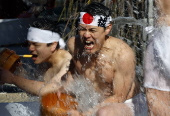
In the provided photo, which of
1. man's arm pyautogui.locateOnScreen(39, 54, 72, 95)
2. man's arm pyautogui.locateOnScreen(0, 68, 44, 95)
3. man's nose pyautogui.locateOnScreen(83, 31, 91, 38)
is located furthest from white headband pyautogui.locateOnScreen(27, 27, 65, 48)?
man's nose pyautogui.locateOnScreen(83, 31, 91, 38)

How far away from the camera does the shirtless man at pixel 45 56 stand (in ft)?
14.0

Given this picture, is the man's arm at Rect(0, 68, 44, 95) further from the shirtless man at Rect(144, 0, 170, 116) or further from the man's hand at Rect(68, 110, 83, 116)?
the shirtless man at Rect(144, 0, 170, 116)

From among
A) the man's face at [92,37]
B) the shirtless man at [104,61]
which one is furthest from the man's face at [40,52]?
the man's face at [92,37]

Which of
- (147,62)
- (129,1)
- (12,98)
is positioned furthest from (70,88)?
(129,1)

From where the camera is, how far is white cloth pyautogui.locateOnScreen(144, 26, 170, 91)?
3189mm

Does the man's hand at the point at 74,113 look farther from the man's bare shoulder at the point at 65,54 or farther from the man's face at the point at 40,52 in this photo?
the man's face at the point at 40,52

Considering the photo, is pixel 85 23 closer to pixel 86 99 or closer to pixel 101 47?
pixel 101 47

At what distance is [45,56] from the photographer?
174 inches

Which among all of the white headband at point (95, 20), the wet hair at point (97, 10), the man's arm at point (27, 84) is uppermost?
the wet hair at point (97, 10)

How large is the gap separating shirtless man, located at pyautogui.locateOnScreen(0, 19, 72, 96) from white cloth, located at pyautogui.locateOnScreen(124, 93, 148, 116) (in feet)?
2.96

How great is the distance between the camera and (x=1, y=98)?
5.55 m

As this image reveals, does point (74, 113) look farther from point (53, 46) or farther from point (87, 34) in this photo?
point (53, 46)

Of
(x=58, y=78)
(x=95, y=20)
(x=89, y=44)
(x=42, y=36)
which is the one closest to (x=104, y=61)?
(x=89, y=44)

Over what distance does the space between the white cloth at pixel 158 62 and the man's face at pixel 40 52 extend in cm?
151
